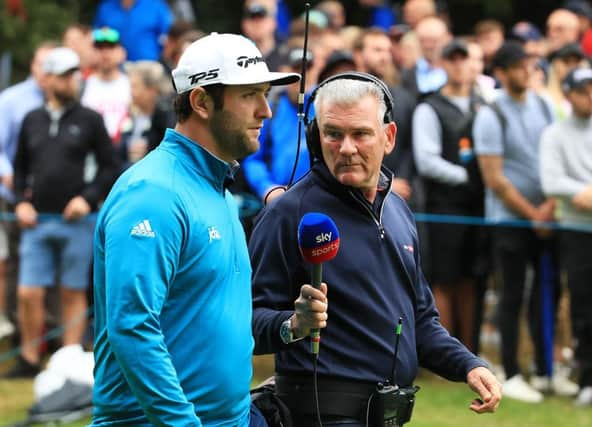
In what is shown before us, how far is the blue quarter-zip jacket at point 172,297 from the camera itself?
3994mm

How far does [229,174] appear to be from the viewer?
4500 millimetres

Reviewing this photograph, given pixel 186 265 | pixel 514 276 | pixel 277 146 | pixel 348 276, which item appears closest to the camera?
pixel 186 265

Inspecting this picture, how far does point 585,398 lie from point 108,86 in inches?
206

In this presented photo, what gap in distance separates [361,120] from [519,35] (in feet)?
26.1

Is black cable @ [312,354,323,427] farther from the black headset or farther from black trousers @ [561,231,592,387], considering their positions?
black trousers @ [561,231,592,387]

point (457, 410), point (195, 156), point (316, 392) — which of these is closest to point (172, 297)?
point (195, 156)

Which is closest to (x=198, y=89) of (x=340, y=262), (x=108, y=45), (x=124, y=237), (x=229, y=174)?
(x=229, y=174)

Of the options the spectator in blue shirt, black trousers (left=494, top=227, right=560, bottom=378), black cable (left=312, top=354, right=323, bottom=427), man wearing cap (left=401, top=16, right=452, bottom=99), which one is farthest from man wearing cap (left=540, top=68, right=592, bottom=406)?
the spectator in blue shirt

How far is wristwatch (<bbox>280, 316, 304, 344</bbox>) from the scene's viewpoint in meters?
4.70

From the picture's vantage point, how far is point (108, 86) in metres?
12.2

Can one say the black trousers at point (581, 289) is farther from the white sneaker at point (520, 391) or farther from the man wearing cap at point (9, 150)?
the man wearing cap at point (9, 150)

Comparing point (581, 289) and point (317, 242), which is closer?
point (317, 242)

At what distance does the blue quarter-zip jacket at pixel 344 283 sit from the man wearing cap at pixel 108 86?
6999mm

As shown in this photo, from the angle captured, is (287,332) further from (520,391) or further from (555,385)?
(555,385)
